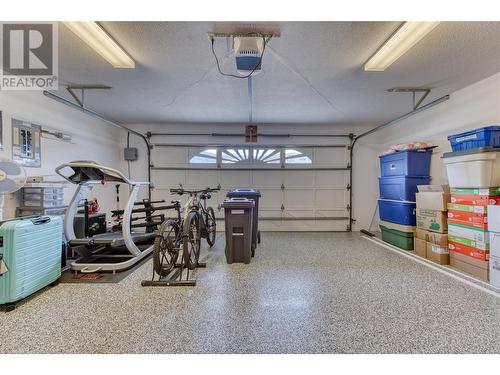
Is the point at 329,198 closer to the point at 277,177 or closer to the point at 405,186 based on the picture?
the point at 277,177

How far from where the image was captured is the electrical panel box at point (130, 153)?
562cm

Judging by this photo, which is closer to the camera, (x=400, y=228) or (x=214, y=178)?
(x=400, y=228)

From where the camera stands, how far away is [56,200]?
130 inches

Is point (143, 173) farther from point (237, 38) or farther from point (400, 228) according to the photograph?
point (400, 228)

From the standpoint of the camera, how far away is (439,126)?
13.1ft

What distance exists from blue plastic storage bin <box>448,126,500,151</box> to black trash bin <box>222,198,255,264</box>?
9.60 feet

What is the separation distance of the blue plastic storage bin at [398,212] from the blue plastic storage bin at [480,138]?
1.20 m

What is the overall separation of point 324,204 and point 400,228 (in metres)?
1.92

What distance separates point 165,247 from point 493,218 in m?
3.76

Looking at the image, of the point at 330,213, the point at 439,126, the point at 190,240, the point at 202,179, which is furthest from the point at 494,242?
the point at 202,179

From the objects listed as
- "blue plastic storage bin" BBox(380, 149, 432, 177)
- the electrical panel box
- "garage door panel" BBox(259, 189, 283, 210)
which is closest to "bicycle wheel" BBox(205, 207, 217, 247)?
"garage door panel" BBox(259, 189, 283, 210)

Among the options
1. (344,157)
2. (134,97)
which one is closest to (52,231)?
(134,97)

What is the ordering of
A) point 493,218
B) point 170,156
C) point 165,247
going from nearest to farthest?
point 493,218, point 165,247, point 170,156

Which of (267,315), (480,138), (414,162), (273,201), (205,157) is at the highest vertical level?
(205,157)
